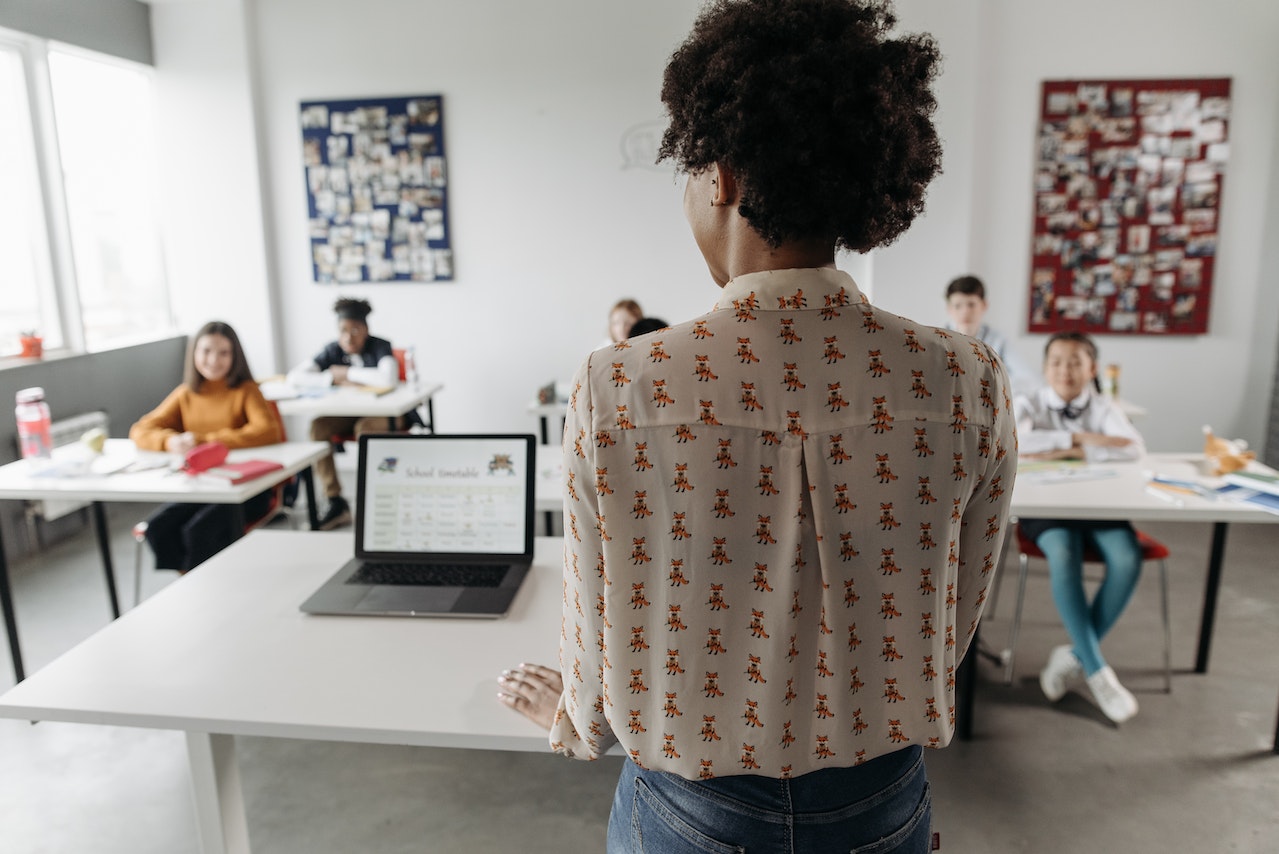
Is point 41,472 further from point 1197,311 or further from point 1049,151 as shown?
point 1197,311

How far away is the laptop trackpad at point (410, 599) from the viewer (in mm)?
1743

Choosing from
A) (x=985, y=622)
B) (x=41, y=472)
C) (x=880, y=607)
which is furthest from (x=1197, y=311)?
(x=41, y=472)

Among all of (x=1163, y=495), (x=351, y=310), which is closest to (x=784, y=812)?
(x=1163, y=495)

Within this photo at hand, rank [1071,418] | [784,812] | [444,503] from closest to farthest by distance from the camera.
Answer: [784,812] < [444,503] < [1071,418]

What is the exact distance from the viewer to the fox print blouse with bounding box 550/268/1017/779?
809mm

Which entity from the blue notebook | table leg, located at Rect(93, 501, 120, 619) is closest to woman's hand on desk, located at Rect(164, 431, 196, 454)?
table leg, located at Rect(93, 501, 120, 619)

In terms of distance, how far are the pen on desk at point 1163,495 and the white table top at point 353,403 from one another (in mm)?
3107

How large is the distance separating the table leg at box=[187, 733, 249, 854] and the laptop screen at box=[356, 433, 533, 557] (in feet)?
1.74

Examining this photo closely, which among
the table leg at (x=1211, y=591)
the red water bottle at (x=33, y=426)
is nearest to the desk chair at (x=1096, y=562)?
the table leg at (x=1211, y=591)

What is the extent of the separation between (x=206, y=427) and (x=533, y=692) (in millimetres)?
2669

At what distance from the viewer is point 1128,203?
5.10m

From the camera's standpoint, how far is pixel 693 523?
82 cm

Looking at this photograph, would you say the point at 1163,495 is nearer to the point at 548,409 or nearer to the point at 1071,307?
the point at 548,409

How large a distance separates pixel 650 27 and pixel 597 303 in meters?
1.69
